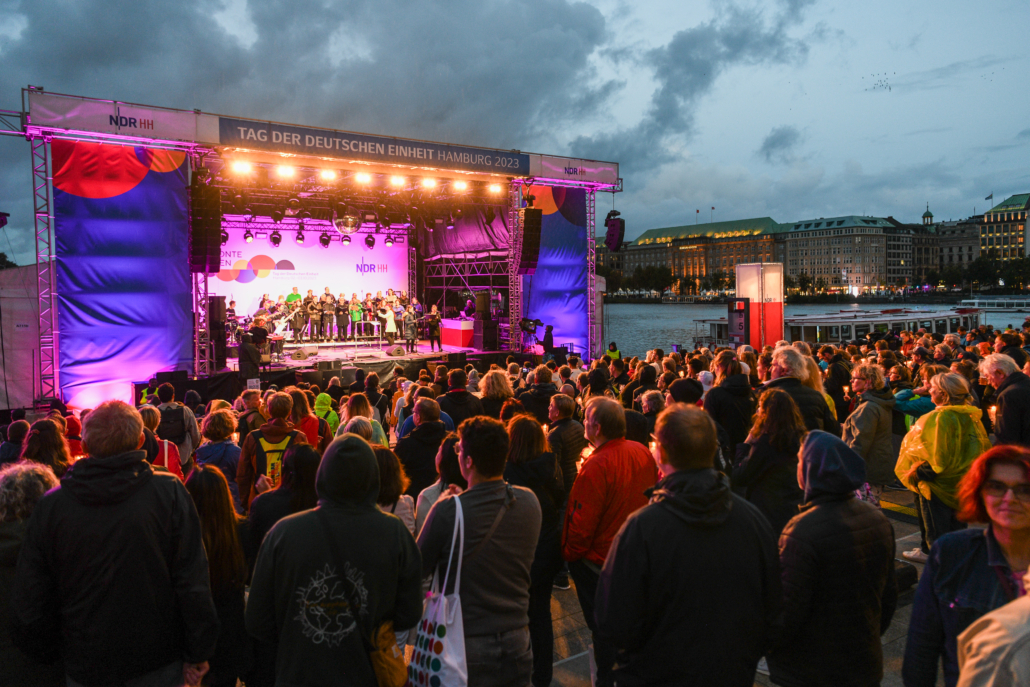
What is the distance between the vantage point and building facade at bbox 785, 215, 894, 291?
139000 millimetres

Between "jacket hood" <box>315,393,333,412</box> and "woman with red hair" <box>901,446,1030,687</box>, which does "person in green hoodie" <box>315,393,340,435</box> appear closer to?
"jacket hood" <box>315,393,333,412</box>

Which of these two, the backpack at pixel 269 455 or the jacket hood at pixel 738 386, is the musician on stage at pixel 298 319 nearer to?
the backpack at pixel 269 455

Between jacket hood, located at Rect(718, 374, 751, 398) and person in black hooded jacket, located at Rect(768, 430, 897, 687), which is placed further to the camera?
jacket hood, located at Rect(718, 374, 751, 398)

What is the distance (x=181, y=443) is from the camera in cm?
512

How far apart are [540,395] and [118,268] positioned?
1077cm

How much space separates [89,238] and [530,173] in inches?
387

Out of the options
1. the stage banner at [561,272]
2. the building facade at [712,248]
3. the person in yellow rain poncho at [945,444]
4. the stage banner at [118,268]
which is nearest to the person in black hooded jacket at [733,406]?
the person in yellow rain poncho at [945,444]

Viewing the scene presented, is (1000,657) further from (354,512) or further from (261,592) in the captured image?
(261,592)

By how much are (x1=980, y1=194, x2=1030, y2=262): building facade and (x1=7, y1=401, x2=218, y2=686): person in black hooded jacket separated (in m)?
169

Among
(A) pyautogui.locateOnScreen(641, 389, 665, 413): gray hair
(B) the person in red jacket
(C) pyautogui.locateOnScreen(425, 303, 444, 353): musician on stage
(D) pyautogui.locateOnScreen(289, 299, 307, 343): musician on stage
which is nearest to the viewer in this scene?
(B) the person in red jacket

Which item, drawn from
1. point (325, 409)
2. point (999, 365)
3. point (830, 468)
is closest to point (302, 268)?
point (325, 409)

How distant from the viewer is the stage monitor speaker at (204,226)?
1253 centimetres

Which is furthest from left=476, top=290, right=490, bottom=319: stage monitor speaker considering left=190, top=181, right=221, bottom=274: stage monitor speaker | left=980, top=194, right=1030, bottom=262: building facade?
left=980, top=194, right=1030, bottom=262: building facade

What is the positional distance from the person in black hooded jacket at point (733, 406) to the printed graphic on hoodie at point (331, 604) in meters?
3.22
